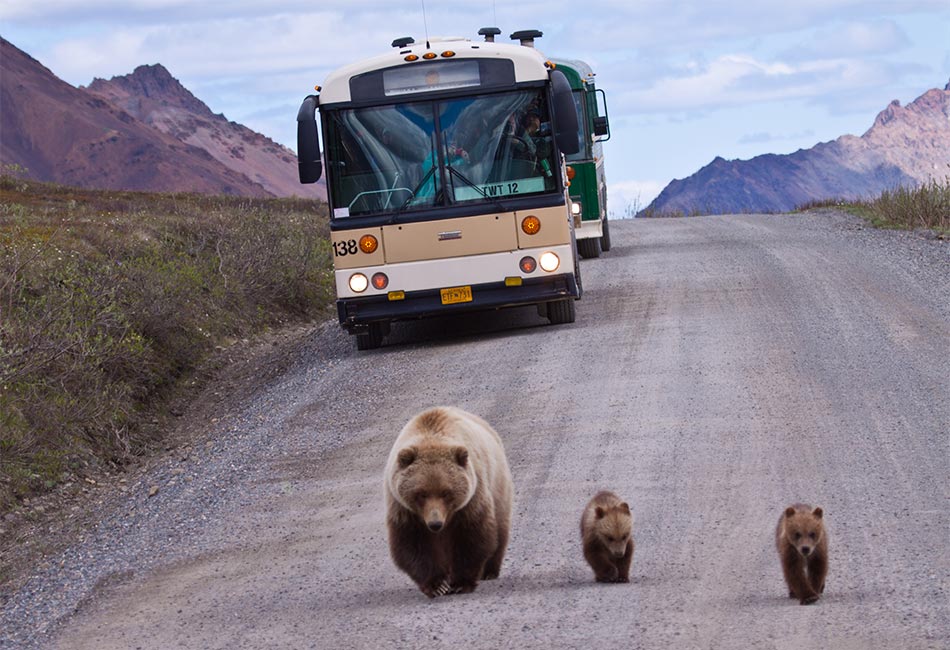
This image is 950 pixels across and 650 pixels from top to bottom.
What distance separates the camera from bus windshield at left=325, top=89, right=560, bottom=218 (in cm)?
1561

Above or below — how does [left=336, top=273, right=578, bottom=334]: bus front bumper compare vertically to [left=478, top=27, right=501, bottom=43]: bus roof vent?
below

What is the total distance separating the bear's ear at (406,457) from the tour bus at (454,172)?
898cm

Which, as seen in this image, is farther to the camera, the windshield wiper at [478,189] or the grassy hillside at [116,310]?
the windshield wiper at [478,189]

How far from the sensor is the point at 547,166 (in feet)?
51.6

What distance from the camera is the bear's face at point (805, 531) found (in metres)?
6.63

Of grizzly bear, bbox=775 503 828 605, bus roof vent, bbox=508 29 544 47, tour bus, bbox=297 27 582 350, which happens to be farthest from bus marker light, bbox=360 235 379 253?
grizzly bear, bbox=775 503 828 605

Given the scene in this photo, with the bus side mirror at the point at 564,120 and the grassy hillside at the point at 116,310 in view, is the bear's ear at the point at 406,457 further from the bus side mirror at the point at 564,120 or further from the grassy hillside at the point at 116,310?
the bus side mirror at the point at 564,120

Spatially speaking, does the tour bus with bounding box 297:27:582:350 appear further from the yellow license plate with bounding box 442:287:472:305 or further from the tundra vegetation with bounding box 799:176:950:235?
the tundra vegetation with bounding box 799:176:950:235

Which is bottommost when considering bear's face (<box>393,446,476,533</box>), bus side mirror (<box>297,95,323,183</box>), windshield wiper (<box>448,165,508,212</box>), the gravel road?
the gravel road

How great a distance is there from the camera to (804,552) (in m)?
6.62

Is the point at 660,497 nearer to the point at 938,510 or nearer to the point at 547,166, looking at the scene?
Answer: the point at 938,510

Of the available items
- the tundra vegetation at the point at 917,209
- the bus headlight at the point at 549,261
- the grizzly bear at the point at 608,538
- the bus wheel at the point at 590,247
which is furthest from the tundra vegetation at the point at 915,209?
the grizzly bear at the point at 608,538

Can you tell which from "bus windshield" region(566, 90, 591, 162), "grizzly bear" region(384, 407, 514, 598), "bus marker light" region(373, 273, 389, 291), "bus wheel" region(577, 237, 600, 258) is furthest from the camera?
"bus wheel" region(577, 237, 600, 258)

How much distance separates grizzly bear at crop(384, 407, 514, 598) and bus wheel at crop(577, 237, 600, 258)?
1795 cm
